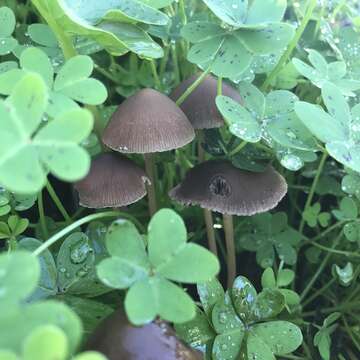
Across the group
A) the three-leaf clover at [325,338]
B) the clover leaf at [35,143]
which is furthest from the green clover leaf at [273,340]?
the clover leaf at [35,143]

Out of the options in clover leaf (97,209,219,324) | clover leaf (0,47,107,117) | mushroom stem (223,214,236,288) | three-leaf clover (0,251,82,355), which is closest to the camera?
three-leaf clover (0,251,82,355)

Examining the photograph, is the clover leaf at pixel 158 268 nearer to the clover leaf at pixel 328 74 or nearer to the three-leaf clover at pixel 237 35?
the three-leaf clover at pixel 237 35

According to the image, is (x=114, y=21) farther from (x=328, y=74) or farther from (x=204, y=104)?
(x=328, y=74)

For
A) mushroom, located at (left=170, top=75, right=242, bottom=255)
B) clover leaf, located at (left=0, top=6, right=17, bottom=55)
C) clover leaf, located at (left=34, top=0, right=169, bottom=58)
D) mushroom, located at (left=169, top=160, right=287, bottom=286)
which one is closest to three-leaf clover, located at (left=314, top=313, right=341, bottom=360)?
mushroom, located at (left=169, top=160, right=287, bottom=286)

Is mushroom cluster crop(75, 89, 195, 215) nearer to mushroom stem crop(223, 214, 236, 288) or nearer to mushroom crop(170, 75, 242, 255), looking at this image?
mushroom crop(170, 75, 242, 255)

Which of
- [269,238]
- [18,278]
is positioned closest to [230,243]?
[269,238]
